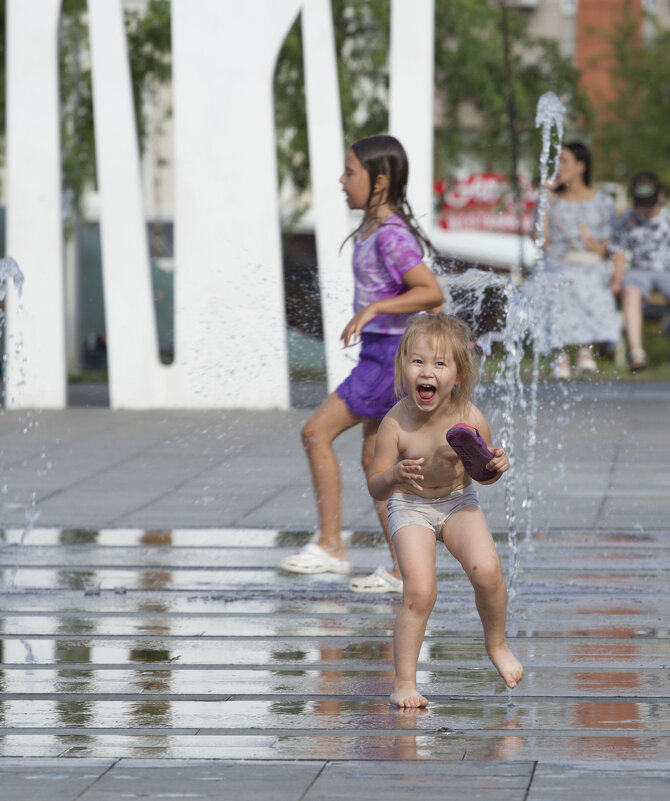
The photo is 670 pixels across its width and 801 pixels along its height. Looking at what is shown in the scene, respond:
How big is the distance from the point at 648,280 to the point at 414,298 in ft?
24.0

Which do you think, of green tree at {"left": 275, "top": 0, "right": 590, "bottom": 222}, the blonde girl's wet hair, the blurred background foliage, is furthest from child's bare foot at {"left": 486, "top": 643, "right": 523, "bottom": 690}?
green tree at {"left": 275, "top": 0, "right": 590, "bottom": 222}

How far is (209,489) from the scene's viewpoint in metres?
9.46

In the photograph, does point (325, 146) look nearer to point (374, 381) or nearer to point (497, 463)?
point (374, 381)

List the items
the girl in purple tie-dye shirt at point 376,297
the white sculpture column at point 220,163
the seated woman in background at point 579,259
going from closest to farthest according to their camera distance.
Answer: the girl in purple tie-dye shirt at point 376,297 → the seated woman in background at point 579,259 → the white sculpture column at point 220,163

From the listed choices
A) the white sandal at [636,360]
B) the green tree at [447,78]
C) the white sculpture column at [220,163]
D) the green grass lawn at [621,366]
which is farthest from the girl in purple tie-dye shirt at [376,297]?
the green tree at [447,78]

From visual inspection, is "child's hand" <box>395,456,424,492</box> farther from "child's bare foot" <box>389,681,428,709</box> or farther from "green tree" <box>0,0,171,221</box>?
"green tree" <box>0,0,171,221</box>

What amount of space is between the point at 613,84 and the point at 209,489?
32.8 metres

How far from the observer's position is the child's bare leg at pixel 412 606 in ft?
15.3

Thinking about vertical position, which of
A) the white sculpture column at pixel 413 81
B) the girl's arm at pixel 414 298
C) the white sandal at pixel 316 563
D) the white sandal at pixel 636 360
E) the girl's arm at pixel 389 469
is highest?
the white sculpture column at pixel 413 81

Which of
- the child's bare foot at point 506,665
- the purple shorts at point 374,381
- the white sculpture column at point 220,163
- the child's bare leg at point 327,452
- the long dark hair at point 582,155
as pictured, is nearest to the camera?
the child's bare foot at point 506,665

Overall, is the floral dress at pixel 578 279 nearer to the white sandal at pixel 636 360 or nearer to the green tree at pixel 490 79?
the white sandal at pixel 636 360

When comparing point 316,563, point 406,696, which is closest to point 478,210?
point 316,563

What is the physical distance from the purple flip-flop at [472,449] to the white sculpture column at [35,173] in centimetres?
947

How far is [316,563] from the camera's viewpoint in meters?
6.88
